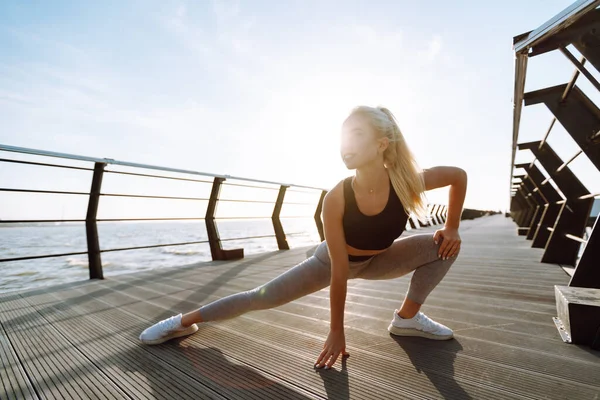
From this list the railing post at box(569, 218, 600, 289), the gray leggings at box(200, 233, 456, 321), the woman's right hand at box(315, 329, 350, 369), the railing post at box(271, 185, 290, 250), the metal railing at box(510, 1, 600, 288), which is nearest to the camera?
the woman's right hand at box(315, 329, 350, 369)

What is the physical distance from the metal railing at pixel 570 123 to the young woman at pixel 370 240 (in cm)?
97

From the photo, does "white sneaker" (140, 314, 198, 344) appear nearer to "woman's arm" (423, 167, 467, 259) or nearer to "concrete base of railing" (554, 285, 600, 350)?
"woman's arm" (423, 167, 467, 259)

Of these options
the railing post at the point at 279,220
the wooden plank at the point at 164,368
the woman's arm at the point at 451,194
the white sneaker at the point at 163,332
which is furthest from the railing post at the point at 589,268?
the railing post at the point at 279,220

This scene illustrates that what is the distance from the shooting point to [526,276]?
10.5 feet

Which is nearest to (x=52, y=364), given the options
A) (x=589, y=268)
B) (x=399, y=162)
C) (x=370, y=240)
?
(x=370, y=240)

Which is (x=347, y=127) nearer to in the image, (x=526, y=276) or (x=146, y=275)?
(x=526, y=276)

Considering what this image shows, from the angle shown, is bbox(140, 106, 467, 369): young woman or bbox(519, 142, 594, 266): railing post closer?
bbox(140, 106, 467, 369): young woman

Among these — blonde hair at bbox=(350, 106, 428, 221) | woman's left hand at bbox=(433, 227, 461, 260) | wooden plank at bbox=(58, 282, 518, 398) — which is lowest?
wooden plank at bbox=(58, 282, 518, 398)

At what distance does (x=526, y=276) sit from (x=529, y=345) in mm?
2034

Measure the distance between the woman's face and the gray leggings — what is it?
46cm

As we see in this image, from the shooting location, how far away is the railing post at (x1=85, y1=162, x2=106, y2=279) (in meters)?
3.48

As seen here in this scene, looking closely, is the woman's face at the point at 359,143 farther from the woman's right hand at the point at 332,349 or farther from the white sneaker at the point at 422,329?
the white sneaker at the point at 422,329

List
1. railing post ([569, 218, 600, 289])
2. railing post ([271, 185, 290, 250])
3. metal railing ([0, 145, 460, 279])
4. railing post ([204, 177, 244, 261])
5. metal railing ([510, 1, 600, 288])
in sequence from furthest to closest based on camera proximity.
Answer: railing post ([271, 185, 290, 250]), railing post ([204, 177, 244, 261]), metal railing ([0, 145, 460, 279]), railing post ([569, 218, 600, 289]), metal railing ([510, 1, 600, 288])

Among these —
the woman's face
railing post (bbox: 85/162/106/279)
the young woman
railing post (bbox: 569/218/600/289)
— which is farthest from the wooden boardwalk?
the woman's face
